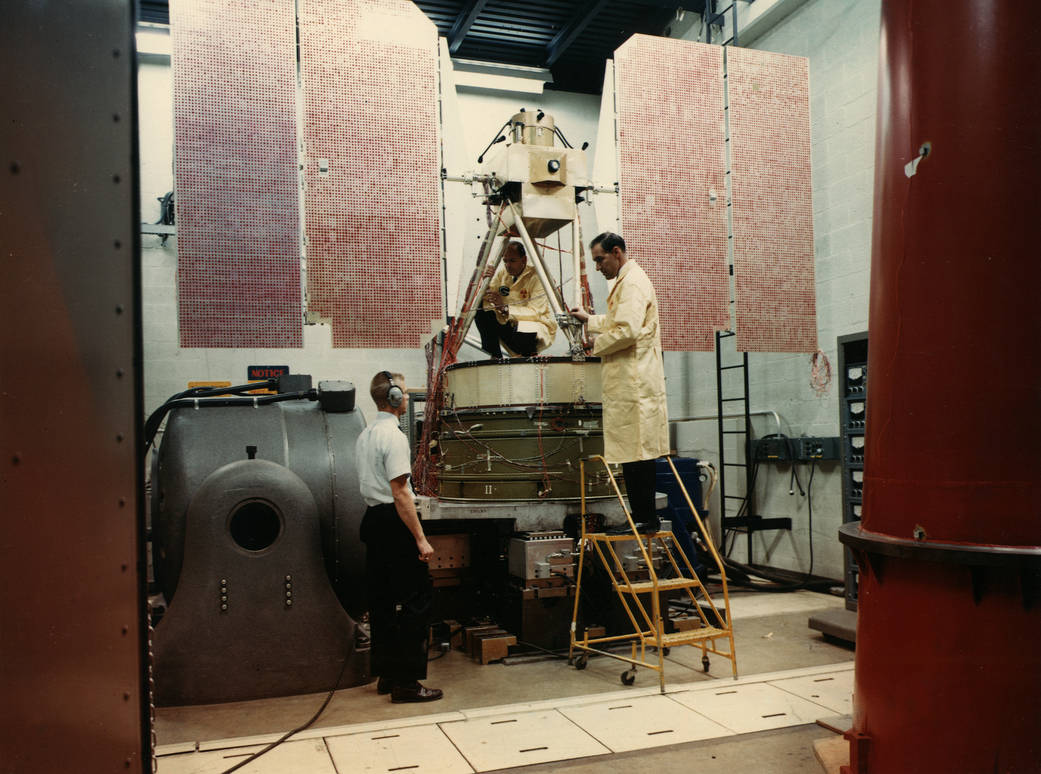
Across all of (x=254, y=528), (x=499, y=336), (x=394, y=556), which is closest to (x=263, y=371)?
(x=499, y=336)

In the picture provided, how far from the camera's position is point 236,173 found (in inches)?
232

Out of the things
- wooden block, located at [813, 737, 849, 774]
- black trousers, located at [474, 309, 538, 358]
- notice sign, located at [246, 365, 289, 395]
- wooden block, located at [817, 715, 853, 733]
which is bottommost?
wooden block, located at [817, 715, 853, 733]

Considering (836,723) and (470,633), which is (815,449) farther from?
(836,723)

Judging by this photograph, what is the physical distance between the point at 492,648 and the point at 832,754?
102 inches

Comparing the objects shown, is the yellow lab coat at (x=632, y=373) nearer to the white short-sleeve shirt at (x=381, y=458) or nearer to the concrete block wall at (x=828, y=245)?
the white short-sleeve shirt at (x=381, y=458)

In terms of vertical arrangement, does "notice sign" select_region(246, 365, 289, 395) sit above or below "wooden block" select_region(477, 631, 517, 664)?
above

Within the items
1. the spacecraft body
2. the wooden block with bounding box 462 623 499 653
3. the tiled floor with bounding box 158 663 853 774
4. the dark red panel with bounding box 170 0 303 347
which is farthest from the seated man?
the tiled floor with bounding box 158 663 853 774

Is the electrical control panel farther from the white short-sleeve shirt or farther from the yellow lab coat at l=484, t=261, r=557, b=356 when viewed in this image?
the white short-sleeve shirt

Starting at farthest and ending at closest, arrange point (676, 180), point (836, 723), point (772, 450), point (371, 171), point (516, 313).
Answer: point (772, 450), point (516, 313), point (676, 180), point (371, 171), point (836, 723)

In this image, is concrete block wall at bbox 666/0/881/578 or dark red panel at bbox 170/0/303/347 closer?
dark red panel at bbox 170/0/303/347

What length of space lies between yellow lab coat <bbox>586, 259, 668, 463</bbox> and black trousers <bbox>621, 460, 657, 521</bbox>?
109 mm

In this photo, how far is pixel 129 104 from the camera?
1.48 metres

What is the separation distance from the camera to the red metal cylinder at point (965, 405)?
2537 mm

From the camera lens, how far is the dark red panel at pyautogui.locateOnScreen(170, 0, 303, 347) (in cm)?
579
